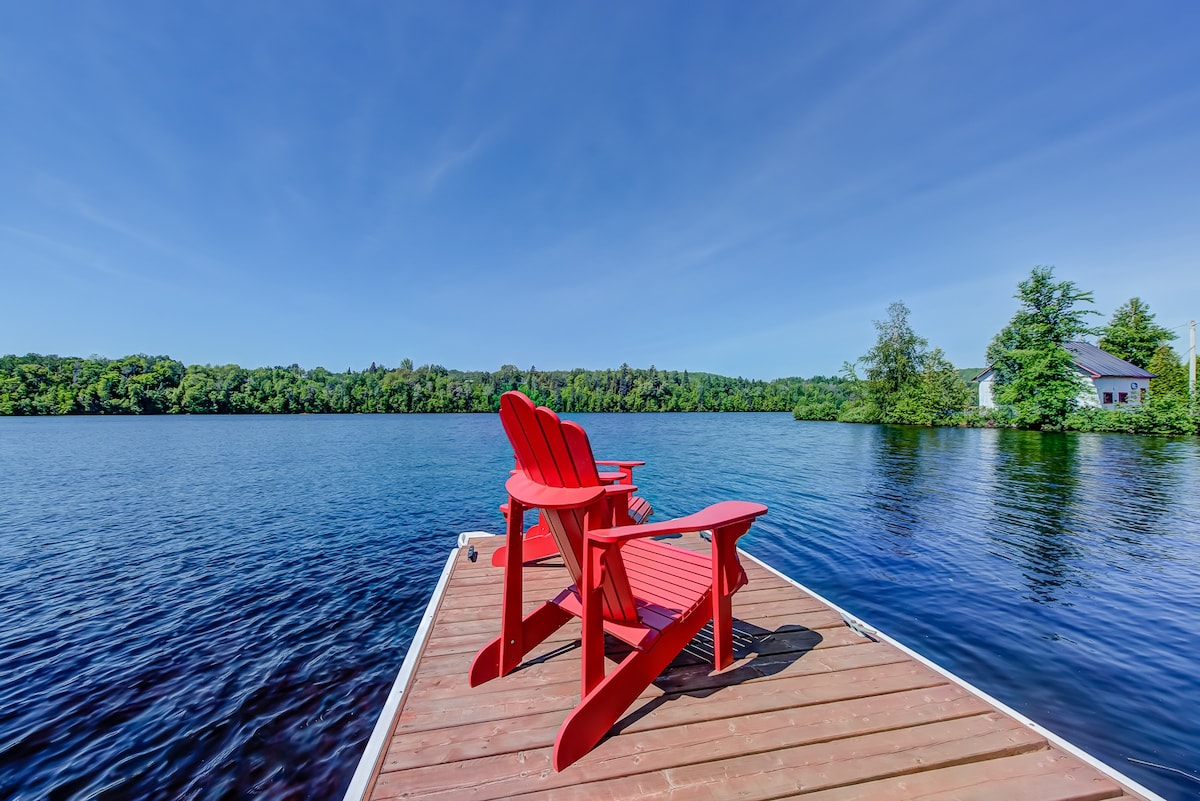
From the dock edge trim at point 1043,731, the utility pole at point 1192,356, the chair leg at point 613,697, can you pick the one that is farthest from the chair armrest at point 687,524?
the utility pole at point 1192,356

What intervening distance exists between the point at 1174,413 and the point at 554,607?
112 ft

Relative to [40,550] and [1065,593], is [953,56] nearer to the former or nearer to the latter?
[1065,593]

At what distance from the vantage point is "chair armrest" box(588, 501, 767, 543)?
1.96 m

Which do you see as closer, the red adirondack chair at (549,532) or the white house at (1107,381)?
the red adirondack chair at (549,532)

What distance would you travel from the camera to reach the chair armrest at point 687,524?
77.0 inches

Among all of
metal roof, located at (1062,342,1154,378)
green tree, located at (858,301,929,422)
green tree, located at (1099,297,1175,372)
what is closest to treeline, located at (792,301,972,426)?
green tree, located at (858,301,929,422)

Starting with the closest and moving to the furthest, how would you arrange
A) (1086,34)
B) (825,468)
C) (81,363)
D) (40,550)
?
1. (40,550)
2. (1086,34)
3. (825,468)
4. (81,363)

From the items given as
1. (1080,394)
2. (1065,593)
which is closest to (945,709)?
(1065,593)

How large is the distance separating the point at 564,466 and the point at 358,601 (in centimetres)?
437

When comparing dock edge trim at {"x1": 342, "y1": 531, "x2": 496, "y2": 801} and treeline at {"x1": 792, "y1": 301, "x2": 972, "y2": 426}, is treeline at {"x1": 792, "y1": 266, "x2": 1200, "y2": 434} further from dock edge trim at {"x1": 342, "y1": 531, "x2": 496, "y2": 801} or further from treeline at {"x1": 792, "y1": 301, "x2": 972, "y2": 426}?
dock edge trim at {"x1": 342, "y1": 531, "x2": 496, "y2": 801}

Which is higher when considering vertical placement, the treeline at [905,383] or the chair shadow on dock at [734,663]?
the treeline at [905,383]

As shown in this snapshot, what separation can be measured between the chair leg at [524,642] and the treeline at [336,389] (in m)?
39.1

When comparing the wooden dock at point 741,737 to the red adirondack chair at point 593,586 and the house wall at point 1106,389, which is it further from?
the house wall at point 1106,389

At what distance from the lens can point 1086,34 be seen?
9.14 metres
